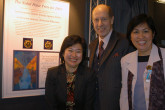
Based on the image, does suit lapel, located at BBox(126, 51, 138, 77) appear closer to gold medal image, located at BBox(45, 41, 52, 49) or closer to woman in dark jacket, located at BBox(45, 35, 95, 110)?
woman in dark jacket, located at BBox(45, 35, 95, 110)

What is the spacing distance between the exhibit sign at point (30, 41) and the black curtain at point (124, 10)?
4.16 feet

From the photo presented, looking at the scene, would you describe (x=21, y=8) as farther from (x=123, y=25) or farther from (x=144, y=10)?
(x=144, y=10)

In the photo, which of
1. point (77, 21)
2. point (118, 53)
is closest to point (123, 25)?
point (77, 21)

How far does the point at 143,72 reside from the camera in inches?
66.7

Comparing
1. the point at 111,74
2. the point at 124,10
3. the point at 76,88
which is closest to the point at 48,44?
the point at 76,88

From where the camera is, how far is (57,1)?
2588 mm

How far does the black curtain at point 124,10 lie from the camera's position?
3502 mm

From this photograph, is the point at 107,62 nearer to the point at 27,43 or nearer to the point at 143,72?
the point at 143,72

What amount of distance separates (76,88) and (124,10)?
2.37 m

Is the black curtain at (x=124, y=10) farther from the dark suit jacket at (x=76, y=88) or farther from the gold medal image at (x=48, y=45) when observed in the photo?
the dark suit jacket at (x=76, y=88)

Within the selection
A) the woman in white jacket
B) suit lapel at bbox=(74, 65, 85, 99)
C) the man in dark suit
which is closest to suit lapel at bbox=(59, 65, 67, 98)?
suit lapel at bbox=(74, 65, 85, 99)

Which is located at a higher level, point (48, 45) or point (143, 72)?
point (48, 45)

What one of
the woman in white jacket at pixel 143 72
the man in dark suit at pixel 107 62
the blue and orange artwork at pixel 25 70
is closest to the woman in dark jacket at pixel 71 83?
the man in dark suit at pixel 107 62

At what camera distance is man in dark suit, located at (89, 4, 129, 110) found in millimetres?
1947
